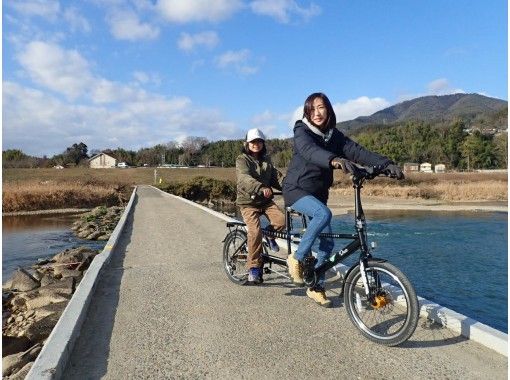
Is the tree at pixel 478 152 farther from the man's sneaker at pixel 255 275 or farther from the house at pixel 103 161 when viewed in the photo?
the man's sneaker at pixel 255 275

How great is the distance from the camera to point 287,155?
10450 centimetres

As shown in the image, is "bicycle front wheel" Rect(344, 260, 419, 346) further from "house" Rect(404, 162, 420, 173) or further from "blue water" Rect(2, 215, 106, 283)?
"house" Rect(404, 162, 420, 173)

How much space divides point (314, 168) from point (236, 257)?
2.26 m

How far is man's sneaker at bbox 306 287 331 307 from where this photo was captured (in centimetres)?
512

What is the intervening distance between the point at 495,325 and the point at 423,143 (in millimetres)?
105372

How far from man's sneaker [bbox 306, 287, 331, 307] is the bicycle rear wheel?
49.4 inches

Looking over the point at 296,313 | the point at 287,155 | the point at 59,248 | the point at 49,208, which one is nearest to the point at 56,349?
the point at 296,313

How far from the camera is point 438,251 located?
16.4 m

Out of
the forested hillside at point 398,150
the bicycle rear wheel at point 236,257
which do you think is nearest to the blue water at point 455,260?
the bicycle rear wheel at point 236,257

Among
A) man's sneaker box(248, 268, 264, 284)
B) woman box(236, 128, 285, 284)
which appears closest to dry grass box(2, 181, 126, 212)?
man's sneaker box(248, 268, 264, 284)

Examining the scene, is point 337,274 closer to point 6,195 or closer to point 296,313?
point 296,313

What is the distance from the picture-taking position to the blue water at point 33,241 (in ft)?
49.2

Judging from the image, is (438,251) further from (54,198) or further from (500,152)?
(500,152)

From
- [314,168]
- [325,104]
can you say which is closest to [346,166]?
[314,168]
